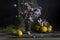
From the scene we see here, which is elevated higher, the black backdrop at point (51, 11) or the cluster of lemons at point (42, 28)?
the black backdrop at point (51, 11)

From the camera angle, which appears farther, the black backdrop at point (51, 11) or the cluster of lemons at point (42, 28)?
the black backdrop at point (51, 11)

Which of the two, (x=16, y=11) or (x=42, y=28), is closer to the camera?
(x=42, y=28)

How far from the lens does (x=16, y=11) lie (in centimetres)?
242

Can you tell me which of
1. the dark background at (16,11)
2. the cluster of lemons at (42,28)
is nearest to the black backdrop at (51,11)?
the dark background at (16,11)

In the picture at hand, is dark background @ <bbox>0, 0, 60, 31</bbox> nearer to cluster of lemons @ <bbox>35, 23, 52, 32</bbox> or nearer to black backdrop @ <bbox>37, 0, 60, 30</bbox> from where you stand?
black backdrop @ <bbox>37, 0, 60, 30</bbox>

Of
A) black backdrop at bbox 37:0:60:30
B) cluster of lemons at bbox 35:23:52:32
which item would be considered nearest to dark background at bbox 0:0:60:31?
black backdrop at bbox 37:0:60:30

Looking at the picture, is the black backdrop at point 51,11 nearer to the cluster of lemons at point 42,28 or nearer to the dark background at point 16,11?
the dark background at point 16,11

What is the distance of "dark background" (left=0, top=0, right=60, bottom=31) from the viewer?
2424 millimetres

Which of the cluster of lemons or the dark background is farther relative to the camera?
the dark background

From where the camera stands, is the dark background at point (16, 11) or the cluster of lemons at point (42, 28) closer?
the cluster of lemons at point (42, 28)

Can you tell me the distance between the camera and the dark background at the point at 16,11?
7.95ft

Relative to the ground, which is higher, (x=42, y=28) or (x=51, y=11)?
(x=51, y=11)

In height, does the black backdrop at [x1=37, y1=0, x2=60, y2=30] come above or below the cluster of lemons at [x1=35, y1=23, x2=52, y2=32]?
above

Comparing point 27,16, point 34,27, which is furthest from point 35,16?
point 34,27
